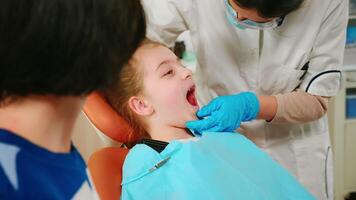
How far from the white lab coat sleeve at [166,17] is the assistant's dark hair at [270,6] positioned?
1.00 ft

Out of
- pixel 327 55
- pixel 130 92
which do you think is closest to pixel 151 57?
pixel 130 92

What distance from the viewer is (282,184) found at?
54.6 inches

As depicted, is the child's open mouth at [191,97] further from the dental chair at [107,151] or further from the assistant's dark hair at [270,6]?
the assistant's dark hair at [270,6]

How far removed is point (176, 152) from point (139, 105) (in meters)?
0.22

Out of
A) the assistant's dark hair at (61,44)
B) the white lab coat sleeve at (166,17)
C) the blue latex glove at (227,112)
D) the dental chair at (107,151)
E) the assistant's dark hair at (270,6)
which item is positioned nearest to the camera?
the assistant's dark hair at (61,44)

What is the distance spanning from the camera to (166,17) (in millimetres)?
1561

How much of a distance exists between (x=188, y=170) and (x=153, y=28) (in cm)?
51

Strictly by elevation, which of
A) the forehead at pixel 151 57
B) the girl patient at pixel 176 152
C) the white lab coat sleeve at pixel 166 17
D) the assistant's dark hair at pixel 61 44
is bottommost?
the girl patient at pixel 176 152

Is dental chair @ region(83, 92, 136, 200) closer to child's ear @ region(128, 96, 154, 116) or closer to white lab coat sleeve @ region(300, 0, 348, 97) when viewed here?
child's ear @ region(128, 96, 154, 116)

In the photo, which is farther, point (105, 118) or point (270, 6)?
point (105, 118)

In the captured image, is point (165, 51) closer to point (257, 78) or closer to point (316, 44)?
point (257, 78)

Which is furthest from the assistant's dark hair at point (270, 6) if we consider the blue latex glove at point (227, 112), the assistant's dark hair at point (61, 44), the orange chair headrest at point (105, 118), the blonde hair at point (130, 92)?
the assistant's dark hair at point (61, 44)

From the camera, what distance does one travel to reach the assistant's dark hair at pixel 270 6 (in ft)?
3.98

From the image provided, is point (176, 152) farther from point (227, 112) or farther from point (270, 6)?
point (270, 6)
